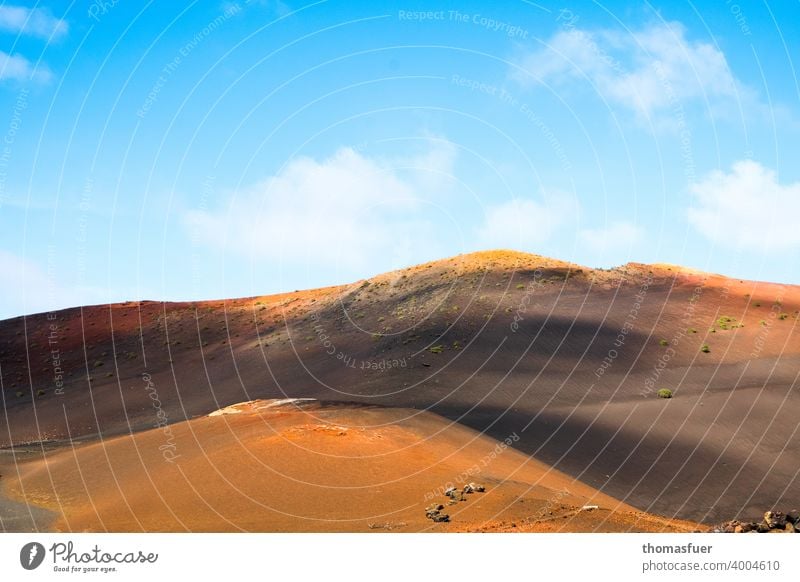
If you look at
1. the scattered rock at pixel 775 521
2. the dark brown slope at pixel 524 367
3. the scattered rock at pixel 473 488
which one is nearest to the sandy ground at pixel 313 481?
the scattered rock at pixel 473 488

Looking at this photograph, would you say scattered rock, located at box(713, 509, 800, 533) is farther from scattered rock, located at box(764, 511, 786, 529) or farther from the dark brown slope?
the dark brown slope

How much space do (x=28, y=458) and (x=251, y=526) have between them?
1174 inches

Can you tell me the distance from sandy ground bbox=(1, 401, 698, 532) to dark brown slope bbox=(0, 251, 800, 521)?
20.7 feet

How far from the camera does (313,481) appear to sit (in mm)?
28641

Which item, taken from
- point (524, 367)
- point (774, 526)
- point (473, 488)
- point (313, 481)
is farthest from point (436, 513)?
point (524, 367)

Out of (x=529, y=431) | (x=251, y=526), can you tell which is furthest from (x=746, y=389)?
(x=251, y=526)

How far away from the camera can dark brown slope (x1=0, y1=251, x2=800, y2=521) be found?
137ft

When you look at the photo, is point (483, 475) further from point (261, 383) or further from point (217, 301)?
point (217, 301)

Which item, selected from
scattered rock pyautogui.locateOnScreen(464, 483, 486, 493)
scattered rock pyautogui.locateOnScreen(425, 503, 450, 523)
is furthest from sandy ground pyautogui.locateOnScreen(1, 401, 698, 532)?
scattered rock pyautogui.locateOnScreen(464, 483, 486, 493)

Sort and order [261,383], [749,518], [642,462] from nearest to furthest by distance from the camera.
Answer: [749,518] → [642,462] → [261,383]

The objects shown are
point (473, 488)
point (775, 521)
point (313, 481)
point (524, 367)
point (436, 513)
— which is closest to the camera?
point (775, 521)

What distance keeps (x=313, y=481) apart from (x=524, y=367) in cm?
3178

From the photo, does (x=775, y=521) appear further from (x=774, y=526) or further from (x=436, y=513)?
(x=436, y=513)

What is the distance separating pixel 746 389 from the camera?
54.6 meters
